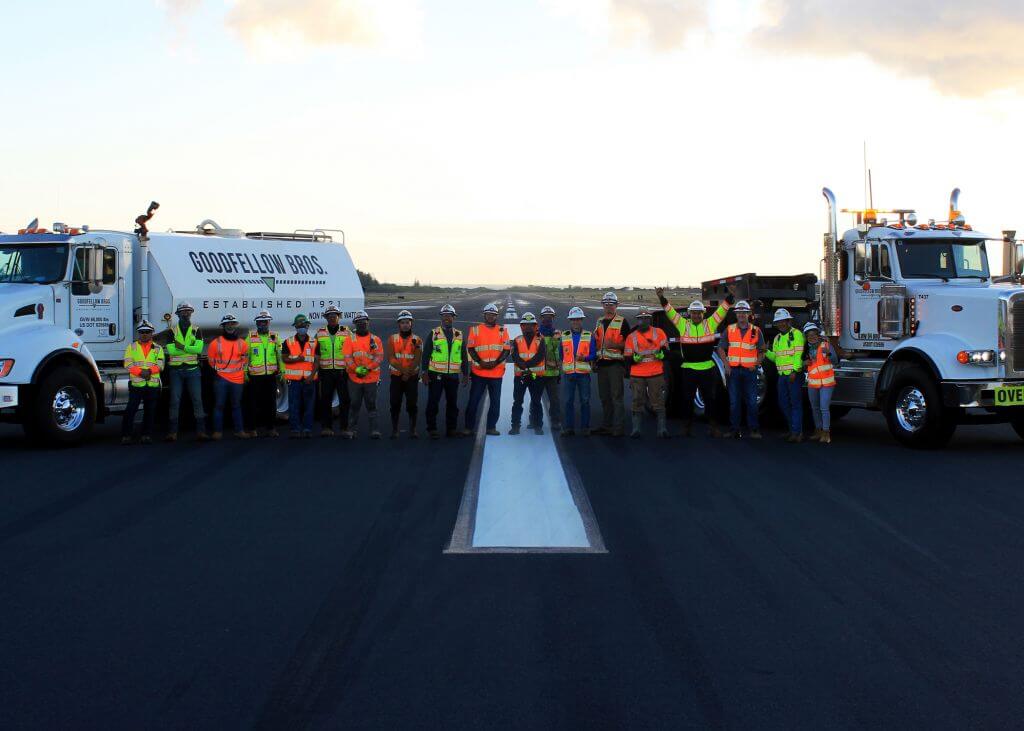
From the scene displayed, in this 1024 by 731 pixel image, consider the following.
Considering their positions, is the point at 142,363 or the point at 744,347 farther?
the point at 744,347

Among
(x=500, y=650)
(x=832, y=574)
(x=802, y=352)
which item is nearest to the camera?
(x=500, y=650)

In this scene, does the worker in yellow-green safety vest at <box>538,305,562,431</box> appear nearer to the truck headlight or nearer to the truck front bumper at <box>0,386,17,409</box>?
the truck headlight

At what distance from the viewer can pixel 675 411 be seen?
58.3 feet

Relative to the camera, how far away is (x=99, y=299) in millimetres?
15438

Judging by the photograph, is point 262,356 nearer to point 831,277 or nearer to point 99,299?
point 99,299

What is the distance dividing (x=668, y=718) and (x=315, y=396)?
1111 centimetres

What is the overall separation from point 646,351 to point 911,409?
3.66m

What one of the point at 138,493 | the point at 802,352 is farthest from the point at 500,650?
the point at 802,352

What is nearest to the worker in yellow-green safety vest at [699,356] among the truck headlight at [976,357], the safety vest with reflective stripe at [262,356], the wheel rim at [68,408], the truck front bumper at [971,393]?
the truck front bumper at [971,393]

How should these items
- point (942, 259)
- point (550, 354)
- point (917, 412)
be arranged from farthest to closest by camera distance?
point (550, 354) → point (942, 259) → point (917, 412)

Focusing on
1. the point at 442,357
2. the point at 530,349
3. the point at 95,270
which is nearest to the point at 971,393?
the point at 530,349

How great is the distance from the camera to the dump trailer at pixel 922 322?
13.6 meters

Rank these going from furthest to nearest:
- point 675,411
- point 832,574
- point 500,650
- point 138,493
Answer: point 675,411
point 138,493
point 832,574
point 500,650

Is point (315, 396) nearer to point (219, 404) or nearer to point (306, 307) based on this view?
point (219, 404)
